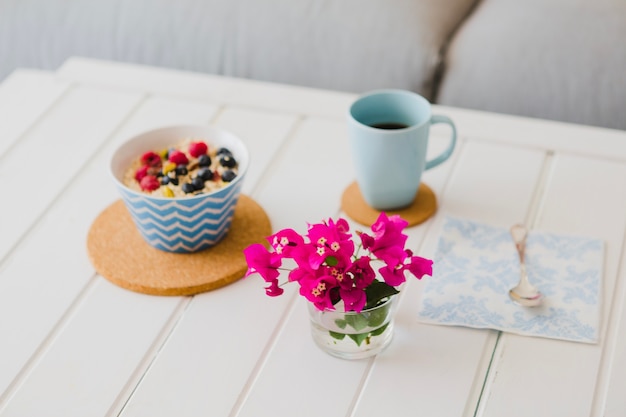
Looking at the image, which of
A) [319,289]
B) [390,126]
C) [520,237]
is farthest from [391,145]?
[319,289]

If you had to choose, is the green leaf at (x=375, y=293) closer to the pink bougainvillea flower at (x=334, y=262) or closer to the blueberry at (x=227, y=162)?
the pink bougainvillea flower at (x=334, y=262)

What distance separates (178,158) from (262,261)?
0.27 m

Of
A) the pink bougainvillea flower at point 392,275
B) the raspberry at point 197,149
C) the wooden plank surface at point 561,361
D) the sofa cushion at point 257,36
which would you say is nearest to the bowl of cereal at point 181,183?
the raspberry at point 197,149

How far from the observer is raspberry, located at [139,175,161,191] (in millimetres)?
1034

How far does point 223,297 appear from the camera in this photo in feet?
3.30

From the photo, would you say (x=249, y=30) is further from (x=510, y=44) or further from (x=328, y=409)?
(x=328, y=409)

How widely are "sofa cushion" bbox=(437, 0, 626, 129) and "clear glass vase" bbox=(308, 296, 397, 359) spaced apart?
86 cm

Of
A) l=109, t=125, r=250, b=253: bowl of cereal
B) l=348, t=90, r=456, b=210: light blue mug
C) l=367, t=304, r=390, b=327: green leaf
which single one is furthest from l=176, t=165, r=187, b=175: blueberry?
l=367, t=304, r=390, b=327: green leaf

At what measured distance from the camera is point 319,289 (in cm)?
83

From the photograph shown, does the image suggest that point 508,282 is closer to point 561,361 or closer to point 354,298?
point 561,361

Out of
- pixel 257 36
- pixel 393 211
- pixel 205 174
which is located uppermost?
pixel 205 174

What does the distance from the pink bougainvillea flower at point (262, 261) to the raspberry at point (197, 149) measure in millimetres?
273

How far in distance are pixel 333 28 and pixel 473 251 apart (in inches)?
32.5

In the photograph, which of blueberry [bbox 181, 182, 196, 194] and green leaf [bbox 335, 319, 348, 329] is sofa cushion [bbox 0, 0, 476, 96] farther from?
green leaf [bbox 335, 319, 348, 329]
